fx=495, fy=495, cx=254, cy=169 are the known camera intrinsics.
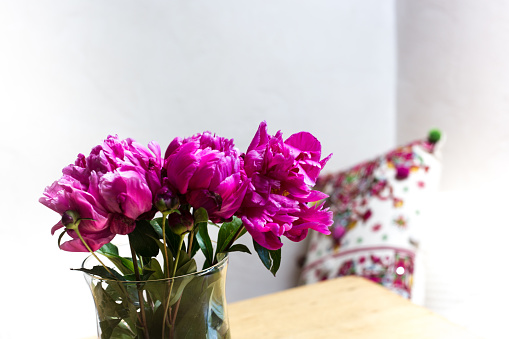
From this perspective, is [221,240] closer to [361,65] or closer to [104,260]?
[104,260]

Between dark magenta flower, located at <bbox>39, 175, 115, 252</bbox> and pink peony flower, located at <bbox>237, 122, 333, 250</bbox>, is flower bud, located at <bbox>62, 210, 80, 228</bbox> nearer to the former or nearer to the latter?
dark magenta flower, located at <bbox>39, 175, 115, 252</bbox>

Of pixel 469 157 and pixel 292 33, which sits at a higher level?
pixel 292 33

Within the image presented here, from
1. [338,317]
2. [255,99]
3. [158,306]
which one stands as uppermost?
[255,99]

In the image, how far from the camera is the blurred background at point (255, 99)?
3.59ft

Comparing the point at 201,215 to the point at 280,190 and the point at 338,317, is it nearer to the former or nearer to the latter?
the point at 280,190

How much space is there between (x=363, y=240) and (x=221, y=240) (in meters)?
0.92

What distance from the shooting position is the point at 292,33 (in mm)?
1534

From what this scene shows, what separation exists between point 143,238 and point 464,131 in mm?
1458

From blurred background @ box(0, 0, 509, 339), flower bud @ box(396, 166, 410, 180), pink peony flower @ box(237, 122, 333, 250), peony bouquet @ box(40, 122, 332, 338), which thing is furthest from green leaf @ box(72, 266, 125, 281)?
flower bud @ box(396, 166, 410, 180)

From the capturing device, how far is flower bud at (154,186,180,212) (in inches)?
15.7

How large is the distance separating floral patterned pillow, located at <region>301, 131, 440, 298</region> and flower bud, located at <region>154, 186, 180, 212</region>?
3.10 feet

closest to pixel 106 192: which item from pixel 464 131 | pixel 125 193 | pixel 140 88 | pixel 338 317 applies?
pixel 125 193

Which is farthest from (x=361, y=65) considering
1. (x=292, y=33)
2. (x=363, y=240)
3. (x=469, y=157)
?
(x=363, y=240)

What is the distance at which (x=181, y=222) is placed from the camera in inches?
16.7
